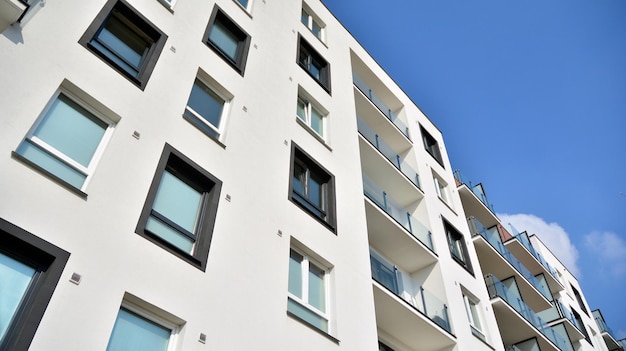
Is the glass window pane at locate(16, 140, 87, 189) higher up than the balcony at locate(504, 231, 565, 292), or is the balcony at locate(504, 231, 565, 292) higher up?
the balcony at locate(504, 231, 565, 292)

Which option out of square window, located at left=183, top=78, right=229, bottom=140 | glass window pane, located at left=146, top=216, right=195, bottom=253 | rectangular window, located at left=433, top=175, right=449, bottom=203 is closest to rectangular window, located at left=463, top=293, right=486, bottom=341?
rectangular window, located at left=433, top=175, right=449, bottom=203

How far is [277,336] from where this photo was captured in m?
8.33

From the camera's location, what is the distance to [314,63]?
17562mm

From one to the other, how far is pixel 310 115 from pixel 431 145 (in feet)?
35.8

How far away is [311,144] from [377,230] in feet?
13.7

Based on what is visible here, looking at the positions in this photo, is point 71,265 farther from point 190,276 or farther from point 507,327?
point 507,327

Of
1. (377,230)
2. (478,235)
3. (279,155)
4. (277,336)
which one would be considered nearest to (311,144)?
(279,155)

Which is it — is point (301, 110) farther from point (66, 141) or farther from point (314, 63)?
point (66, 141)

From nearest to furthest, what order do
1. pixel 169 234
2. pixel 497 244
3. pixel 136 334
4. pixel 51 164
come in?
pixel 136 334
pixel 51 164
pixel 169 234
pixel 497 244

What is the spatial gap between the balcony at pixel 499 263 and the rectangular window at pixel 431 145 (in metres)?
3.24

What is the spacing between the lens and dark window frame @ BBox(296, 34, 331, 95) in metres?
16.4

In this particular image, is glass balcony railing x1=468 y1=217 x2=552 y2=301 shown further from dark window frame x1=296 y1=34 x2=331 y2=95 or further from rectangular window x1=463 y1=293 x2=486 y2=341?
dark window frame x1=296 y1=34 x2=331 y2=95

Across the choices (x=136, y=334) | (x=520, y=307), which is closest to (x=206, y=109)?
(x=136, y=334)

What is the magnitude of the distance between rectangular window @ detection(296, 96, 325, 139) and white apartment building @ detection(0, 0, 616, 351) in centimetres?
6
